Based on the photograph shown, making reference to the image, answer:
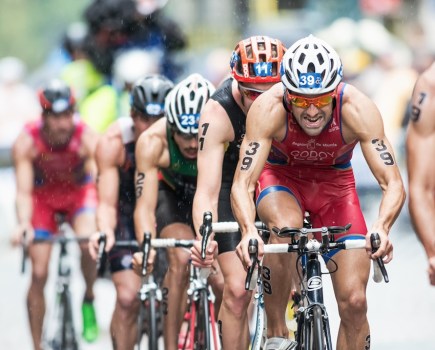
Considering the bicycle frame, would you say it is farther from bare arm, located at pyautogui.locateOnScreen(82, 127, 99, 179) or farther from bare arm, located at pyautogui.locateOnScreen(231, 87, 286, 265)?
bare arm, located at pyautogui.locateOnScreen(82, 127, 99, 179)

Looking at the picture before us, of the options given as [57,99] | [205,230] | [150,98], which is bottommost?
[205,230]

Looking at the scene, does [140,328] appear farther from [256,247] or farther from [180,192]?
[256,247]

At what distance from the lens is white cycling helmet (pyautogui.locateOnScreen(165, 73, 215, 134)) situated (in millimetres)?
11641

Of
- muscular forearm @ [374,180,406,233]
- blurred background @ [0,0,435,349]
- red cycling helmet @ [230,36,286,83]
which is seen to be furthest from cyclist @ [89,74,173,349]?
muscular forearm @ [374,180,406,233]

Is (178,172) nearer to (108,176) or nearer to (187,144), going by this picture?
(187,144)

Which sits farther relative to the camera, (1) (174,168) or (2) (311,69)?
(1) (174,168)

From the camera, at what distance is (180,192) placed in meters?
12.4

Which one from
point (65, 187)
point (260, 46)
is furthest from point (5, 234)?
point (260, 46)

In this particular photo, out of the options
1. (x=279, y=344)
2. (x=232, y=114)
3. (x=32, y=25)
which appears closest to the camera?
(x=279, y=344)

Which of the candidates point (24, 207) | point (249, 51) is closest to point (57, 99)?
point (24, 207)

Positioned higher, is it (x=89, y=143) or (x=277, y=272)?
(x=89, y=143)

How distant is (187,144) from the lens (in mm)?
11789

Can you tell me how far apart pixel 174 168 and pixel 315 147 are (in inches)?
84.1

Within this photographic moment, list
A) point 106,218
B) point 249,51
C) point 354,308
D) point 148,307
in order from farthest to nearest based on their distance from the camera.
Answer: point 106,218, point 148,307, point 249,51, point 354,308
